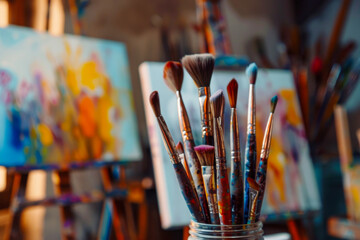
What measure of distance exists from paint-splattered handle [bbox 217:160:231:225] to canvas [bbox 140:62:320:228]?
1.65ft

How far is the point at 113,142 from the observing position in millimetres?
1477

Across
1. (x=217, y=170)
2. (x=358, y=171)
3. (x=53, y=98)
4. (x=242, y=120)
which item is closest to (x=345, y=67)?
(x=358, y=171)

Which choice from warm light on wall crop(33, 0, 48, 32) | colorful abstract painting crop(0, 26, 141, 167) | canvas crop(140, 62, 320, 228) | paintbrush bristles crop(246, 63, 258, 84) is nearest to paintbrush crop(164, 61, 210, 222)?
paintbrush bristles crop(246, 63, 258, 84)

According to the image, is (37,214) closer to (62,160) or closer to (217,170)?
(62,160)

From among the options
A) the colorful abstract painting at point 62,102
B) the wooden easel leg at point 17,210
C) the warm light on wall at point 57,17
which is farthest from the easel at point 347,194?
the warm light on wall at point 57,17

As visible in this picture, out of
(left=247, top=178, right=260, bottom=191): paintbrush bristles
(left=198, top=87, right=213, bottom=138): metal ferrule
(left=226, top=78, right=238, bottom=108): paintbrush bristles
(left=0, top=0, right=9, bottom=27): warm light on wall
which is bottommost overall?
(left=247, top=178, right=260, bottom=191): paintbrush bristles

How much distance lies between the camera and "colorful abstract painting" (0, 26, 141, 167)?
1272 mm

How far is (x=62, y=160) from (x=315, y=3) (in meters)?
2.19

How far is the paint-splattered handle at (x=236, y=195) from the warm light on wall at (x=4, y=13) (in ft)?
6.17

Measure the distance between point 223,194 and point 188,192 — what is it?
57mm

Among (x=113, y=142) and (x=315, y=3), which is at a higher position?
(x=315, y=3)

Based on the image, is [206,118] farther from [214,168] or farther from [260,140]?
[260,140]

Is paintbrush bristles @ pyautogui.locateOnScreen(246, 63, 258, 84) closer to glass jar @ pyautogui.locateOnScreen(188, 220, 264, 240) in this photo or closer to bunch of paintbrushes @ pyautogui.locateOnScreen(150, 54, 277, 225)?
bunch of paintbrushes @ pyautogui.locateOnScreen(150, 54, 277, 225)

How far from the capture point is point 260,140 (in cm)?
132
